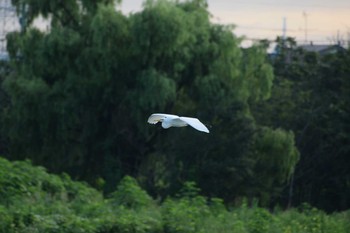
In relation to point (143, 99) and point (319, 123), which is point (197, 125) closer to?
point (143, 99)

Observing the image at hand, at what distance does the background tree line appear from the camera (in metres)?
24.1

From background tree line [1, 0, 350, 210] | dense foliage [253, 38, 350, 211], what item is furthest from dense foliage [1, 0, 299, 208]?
dense foliage [253, 38, 350, 211]

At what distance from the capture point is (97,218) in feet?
37.7

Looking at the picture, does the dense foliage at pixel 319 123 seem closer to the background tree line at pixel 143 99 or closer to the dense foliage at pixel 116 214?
the background tree line at pixel 143 99

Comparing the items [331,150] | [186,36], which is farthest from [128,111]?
[331,150]

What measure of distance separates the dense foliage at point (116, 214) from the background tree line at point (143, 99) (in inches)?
357

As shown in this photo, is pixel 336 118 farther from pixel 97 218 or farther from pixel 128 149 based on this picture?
pixel 97 218

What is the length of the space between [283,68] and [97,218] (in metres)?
21.4

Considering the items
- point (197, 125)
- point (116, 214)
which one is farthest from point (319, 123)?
point (197, 125)

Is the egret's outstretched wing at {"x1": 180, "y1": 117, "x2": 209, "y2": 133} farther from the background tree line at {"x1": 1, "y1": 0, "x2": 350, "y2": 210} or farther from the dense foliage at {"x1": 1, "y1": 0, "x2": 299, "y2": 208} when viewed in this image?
the dense foliage at {"x1": 1, "y1": 0, "x2": 299, "y2": 208}

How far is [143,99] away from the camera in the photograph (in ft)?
77.8

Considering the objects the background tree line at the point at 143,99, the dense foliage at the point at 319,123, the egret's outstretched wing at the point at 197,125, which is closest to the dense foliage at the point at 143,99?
the background tree line at the point at 143,99

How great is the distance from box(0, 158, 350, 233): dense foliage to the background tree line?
9.06m

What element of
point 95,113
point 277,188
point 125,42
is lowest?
point 277,188
